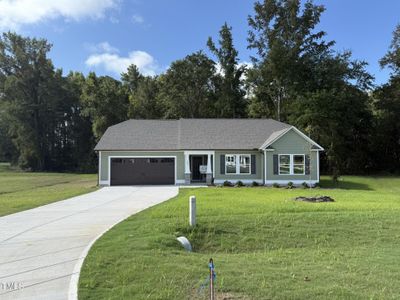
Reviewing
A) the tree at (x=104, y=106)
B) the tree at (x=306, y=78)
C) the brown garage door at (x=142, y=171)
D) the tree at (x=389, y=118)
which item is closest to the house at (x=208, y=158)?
the brown garage door at (x=142, y=171)

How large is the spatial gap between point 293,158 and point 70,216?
19235 mm

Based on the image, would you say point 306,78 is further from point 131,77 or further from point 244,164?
point 131,77

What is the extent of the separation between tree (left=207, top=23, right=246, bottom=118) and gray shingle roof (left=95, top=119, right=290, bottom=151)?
15099mm

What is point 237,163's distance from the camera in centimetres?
2947

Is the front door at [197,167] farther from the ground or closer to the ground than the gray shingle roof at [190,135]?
closer to the ground

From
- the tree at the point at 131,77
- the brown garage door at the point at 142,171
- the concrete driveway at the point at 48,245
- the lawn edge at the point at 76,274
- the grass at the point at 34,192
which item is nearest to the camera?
the lawn edge at the point at 76,274

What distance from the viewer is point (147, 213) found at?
12797mm

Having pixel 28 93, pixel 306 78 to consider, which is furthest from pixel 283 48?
pixel 28 93

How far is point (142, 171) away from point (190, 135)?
4.95 meters

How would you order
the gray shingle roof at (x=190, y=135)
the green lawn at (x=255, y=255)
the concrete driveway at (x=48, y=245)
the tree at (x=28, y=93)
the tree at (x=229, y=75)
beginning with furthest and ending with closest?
the tree at (x=28, y=93), the tree at (x=229, y=75), the gray shingle roof at (x=190, y=135), the concrete driveway at (x=48, y=245), the green lawn at (x=255, y=255)

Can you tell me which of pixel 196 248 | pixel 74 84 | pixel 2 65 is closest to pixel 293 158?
pixel 196 248

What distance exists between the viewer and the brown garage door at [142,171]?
29.3m

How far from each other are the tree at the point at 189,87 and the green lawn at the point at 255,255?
123 feet

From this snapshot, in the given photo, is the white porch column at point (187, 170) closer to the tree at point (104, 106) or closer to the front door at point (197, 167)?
the front door at point (197, 167)
